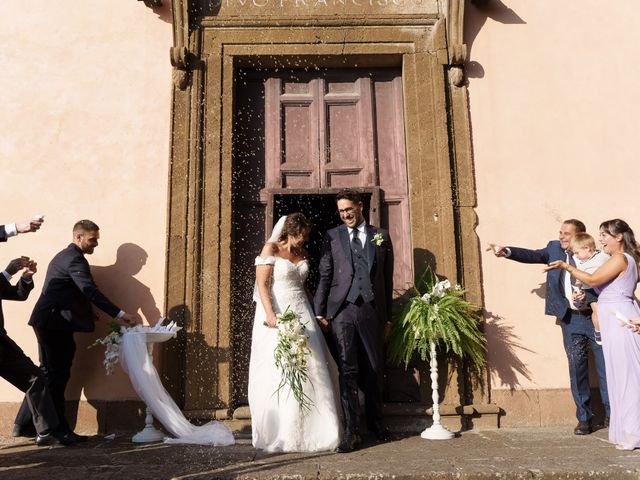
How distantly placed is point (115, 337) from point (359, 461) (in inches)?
94.0

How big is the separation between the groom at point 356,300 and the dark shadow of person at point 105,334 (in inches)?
67.0

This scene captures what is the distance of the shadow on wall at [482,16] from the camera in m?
6.15

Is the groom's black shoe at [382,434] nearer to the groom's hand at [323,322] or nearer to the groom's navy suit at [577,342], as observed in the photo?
the groom's hand at [323,322]

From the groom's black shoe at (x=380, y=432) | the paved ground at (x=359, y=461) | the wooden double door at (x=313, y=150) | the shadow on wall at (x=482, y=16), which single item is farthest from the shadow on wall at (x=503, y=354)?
the shadow on wall at (x=482, y=16)

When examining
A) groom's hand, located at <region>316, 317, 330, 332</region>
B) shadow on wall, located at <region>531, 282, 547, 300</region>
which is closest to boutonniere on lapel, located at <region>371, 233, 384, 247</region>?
groom's hand, located at <region>316, 317, 330, 332</region>

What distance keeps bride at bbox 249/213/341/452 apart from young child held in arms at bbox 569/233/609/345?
2.16 meters

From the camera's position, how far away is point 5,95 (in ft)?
19.5

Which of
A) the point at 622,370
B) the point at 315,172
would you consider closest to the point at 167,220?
the point at 315,172

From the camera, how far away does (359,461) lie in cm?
404

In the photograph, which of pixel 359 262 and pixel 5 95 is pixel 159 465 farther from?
pixel 5 95

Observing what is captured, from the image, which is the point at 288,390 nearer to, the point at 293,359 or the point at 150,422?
the point at 293,359

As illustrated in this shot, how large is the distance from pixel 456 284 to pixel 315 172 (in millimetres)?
1768

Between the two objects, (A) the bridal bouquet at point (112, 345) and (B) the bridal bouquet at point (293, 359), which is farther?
(A) the bridal bouquet at point (112, 345)

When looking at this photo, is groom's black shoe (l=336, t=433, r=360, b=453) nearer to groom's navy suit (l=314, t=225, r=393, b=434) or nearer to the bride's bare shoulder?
groom's navy suit (l=314, t=225, r=393, b=434)
